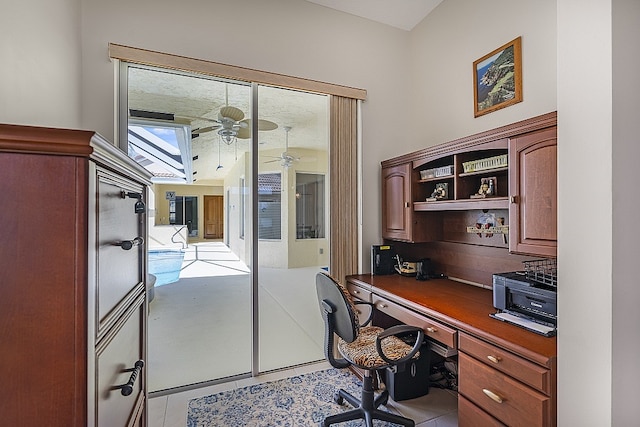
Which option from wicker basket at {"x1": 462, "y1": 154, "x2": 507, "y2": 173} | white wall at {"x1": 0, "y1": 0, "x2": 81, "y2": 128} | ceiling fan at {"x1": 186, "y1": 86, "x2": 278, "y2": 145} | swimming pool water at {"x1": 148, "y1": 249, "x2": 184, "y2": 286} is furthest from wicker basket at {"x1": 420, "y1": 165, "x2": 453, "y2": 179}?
white wall at {"x1": 0, "y1": 0, "x2": 81, "y2": 128}

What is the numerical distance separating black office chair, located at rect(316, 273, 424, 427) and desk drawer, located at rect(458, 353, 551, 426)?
290mm

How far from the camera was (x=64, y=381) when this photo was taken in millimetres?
640

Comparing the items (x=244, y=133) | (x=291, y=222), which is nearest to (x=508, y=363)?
(x=291, y=222)

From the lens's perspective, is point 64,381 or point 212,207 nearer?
point 64,381

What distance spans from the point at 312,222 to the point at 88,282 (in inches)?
94.2

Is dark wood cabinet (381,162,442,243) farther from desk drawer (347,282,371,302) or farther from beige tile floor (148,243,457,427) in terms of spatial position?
beige tile floor (148,243,457,427)

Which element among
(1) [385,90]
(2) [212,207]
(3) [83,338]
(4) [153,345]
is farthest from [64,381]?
(1) [385,90]

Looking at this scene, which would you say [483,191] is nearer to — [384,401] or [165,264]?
[384,401]

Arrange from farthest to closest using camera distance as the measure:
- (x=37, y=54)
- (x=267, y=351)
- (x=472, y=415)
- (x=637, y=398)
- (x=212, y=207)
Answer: (x=212, y=207) < (x=267, y=351) < (x=472, y=415) < (x=37, y=54) < (x=637, y=398)

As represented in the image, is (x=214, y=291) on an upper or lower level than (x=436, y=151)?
lower

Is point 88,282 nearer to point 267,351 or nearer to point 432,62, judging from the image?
point 267,351

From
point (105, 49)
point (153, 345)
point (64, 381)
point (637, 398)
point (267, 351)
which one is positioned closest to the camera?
point (64, 381)

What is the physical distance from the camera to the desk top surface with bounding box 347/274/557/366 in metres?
1.36

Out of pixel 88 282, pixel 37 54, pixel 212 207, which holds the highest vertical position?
pixel 37 54
